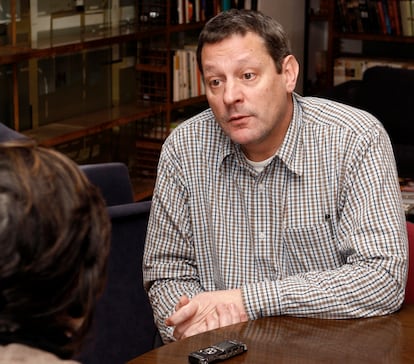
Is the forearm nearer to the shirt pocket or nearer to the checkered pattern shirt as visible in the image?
the checkered pattern shirt

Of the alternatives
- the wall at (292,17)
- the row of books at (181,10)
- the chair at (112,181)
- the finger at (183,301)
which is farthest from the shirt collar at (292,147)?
the wall at (292,17)

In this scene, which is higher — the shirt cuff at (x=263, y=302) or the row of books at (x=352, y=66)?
the row of books at (x=352, y=66)

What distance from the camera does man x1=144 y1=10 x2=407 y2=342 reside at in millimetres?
2123

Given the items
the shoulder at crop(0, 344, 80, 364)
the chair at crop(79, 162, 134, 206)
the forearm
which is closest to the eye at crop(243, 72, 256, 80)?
the forearm

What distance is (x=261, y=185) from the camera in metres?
2.25

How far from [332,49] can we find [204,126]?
4.62m

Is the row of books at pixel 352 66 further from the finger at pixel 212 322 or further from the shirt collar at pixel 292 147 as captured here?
the finger at pixel 212 322

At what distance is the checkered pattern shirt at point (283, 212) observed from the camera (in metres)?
2.07

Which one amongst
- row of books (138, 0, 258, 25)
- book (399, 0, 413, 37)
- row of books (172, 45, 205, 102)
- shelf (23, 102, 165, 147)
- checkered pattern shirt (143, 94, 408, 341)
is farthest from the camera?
book (399, 0, 413, 37)

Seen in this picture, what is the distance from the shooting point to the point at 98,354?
2811mm

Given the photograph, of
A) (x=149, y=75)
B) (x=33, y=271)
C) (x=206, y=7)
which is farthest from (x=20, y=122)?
(x=33, y=271)

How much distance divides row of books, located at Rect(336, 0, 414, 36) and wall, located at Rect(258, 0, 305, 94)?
1.12ft

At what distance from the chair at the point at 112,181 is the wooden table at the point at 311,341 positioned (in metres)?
1.18

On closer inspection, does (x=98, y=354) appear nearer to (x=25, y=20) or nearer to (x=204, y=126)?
Result: (x=204, y=126)
